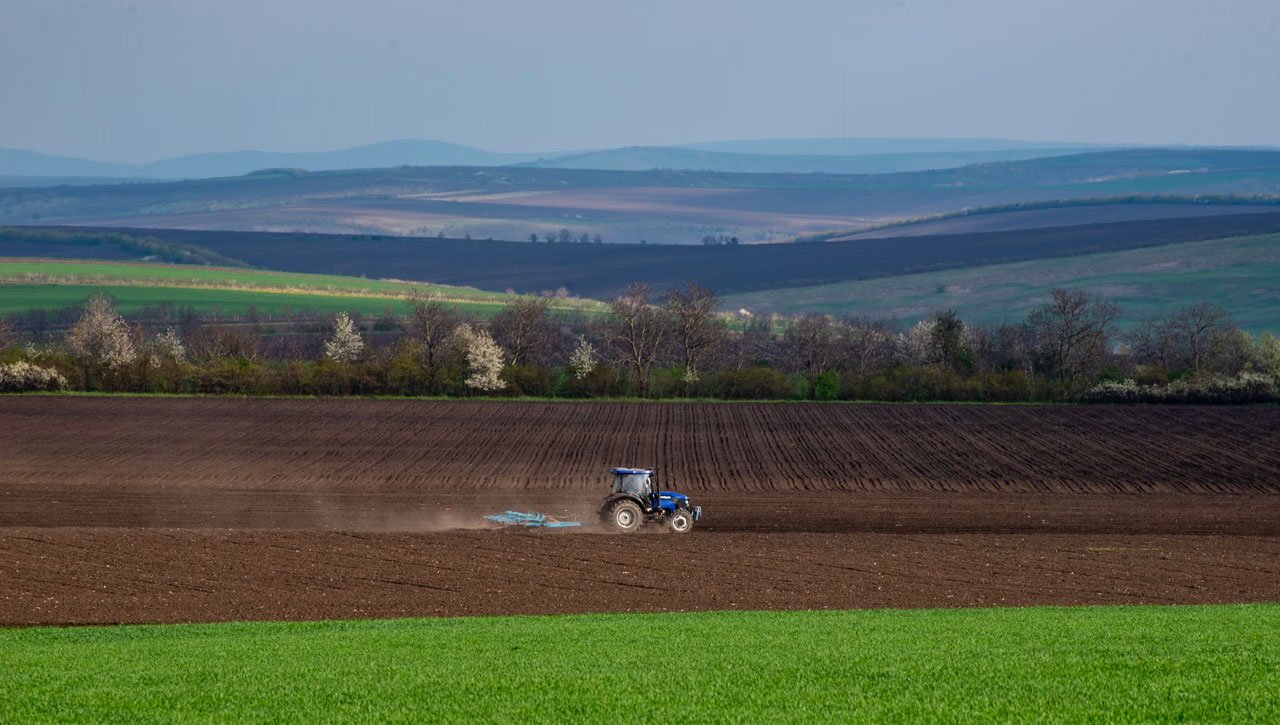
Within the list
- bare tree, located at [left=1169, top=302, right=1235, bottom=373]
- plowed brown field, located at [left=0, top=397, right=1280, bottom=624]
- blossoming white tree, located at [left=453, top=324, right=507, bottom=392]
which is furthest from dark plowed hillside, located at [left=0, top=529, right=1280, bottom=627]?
bare tree, located at [left=1169, top=302, right=1235, bottom=373]

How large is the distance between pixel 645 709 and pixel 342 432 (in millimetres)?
32246

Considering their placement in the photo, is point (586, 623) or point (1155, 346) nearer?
point (586, 623)

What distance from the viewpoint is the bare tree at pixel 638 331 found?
184 ft

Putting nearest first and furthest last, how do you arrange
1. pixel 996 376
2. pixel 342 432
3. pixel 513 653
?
1. pixel 513 653
2. pixel 342 432
3. pixel 996 376

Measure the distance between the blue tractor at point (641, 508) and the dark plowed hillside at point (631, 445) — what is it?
6.27m

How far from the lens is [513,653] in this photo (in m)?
13.4

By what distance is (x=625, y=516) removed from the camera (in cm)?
2539

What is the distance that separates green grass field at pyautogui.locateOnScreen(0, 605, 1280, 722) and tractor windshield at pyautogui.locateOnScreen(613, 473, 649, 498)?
33.5ft

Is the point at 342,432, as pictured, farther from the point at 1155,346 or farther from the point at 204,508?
the point at 1155,346

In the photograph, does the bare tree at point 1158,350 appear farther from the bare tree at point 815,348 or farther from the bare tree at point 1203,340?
the bare tree at point 815,348

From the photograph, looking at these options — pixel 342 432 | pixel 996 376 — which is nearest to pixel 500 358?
pixel 342 432

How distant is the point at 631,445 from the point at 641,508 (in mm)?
14337

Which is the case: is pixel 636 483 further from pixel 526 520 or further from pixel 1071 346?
pixel 1071 346

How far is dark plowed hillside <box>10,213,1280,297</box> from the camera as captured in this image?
384 feet
